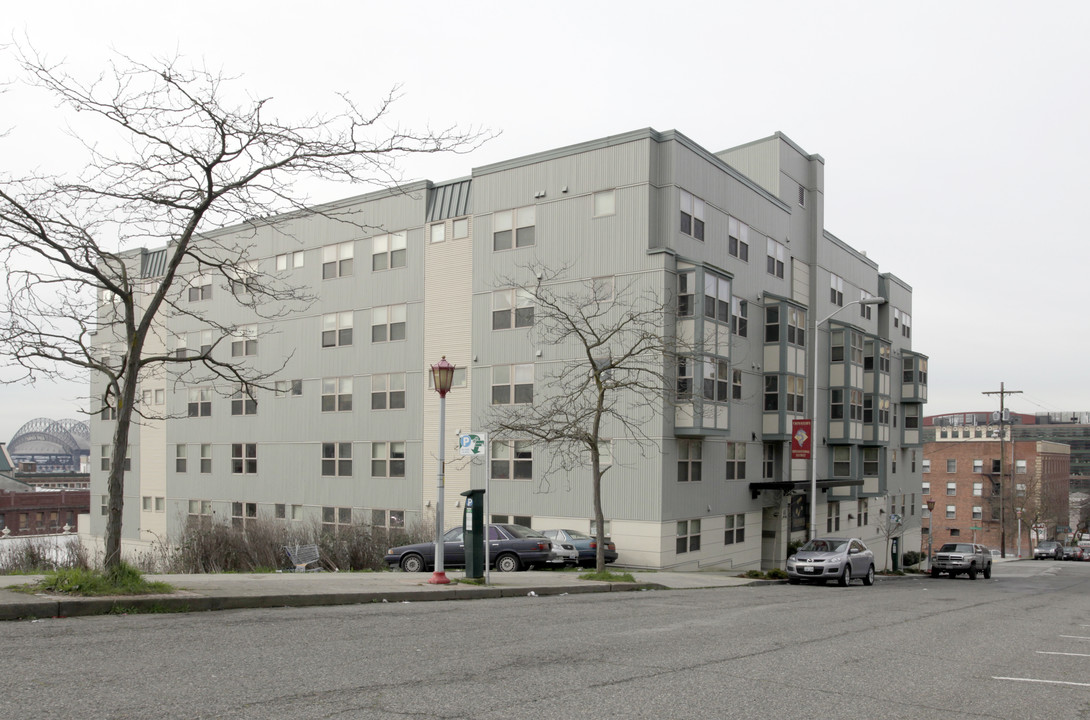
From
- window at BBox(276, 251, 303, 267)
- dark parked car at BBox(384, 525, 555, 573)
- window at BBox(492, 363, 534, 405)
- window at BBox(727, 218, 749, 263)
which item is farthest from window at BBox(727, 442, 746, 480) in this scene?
window at BBox(276, 251, 303, 267)

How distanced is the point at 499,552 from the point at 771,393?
17632mm

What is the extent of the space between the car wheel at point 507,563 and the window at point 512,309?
35.5 ft

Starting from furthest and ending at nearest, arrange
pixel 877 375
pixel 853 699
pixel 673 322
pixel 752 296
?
pixel 877 375 < pixel 752 296 < pixel 673 322 < pixel 853 699

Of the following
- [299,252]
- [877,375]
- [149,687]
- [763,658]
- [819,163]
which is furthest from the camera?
[877,375]

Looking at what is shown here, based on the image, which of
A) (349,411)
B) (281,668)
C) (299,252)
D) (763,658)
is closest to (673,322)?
(349,411)

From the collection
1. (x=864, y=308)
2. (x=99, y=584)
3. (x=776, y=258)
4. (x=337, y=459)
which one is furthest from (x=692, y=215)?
(x=99, y=584)

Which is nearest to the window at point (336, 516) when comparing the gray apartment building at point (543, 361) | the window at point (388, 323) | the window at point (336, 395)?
the gray apartment building at point (543, 361)

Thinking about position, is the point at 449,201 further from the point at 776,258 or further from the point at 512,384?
the point at 776,258

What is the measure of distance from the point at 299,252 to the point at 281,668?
118ft

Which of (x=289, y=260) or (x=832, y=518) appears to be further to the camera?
(x=832, y=518)

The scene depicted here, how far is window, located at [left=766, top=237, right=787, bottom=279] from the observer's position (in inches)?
1565

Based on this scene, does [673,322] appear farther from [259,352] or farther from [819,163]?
[259,352]

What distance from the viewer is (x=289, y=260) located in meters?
42.5

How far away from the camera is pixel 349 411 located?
132ft
